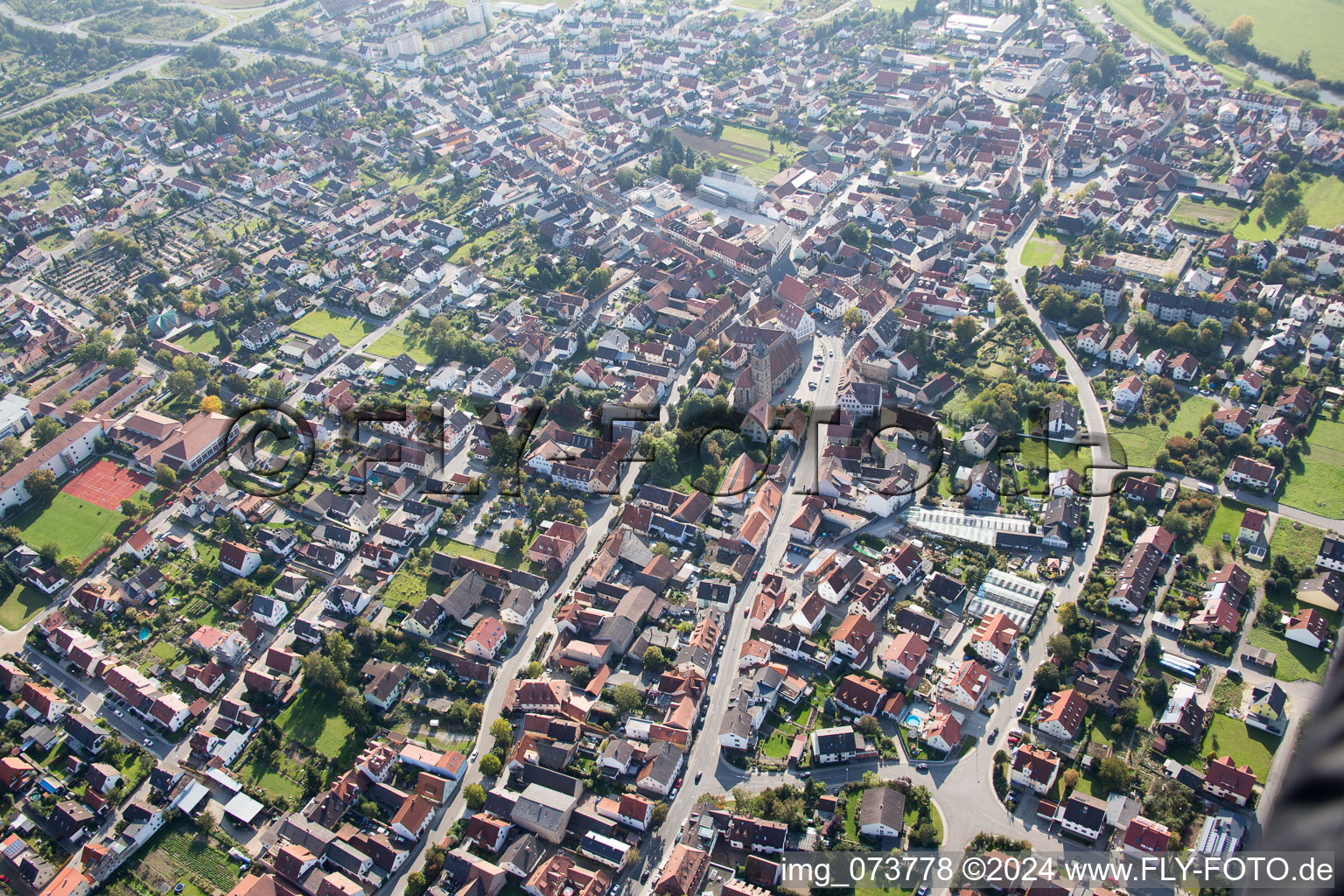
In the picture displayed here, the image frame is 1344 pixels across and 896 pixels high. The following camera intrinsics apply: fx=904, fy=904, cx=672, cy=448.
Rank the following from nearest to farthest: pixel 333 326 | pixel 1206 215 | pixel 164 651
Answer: pixel 164 651
pixel 333 326
pixel 1206 215

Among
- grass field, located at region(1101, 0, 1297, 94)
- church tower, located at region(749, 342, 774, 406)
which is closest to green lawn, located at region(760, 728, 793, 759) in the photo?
church tower, located at region(749, 342, 774, 406)

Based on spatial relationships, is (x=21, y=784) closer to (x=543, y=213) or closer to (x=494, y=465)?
(x=494, y=465)

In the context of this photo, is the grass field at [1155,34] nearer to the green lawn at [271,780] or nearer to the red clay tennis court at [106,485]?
the green lawn at [271,780]

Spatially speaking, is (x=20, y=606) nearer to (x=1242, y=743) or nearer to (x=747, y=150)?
(x=1242, y=743)

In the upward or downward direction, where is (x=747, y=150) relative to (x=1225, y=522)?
upward

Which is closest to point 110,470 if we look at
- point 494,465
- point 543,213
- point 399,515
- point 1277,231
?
point 399,515

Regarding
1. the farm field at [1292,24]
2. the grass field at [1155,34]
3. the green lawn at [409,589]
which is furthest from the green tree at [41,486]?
the farm field at [1292,24]

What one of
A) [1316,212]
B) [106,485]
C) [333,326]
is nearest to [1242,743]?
[1316,212]
